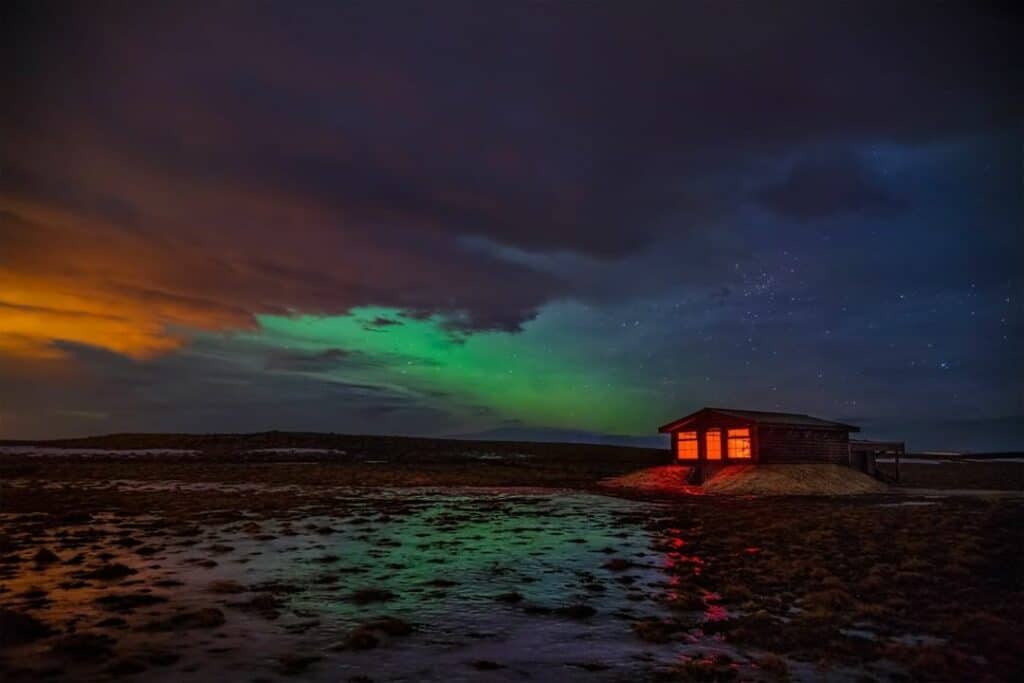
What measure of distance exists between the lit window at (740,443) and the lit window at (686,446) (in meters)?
3.70

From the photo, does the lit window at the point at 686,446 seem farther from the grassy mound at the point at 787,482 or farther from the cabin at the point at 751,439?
the grassy mound at the point at 787,482

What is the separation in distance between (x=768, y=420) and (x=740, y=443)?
121 inches

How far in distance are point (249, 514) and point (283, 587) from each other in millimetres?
20723

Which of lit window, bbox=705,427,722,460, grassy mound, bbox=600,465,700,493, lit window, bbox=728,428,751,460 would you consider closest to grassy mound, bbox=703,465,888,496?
lit window, bbox=728,428,751,460

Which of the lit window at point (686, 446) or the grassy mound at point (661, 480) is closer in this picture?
the grassy mound at point (661, 480)

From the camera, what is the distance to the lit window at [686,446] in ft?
190

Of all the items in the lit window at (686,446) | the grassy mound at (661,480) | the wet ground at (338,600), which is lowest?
the wet ground at (338,600)

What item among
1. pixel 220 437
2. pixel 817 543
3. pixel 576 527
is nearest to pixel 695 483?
pixel 576 527

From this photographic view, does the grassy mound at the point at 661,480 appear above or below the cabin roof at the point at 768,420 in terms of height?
below

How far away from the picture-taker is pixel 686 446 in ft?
193

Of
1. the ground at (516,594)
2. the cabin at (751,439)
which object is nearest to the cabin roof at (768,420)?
the cabin at (751,439)

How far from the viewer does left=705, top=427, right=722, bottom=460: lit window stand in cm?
5572

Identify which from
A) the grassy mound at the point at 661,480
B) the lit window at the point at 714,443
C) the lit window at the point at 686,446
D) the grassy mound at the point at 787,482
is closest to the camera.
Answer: the grassy mound at the point at 787,482

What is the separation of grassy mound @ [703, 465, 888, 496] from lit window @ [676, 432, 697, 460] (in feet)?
13.5
